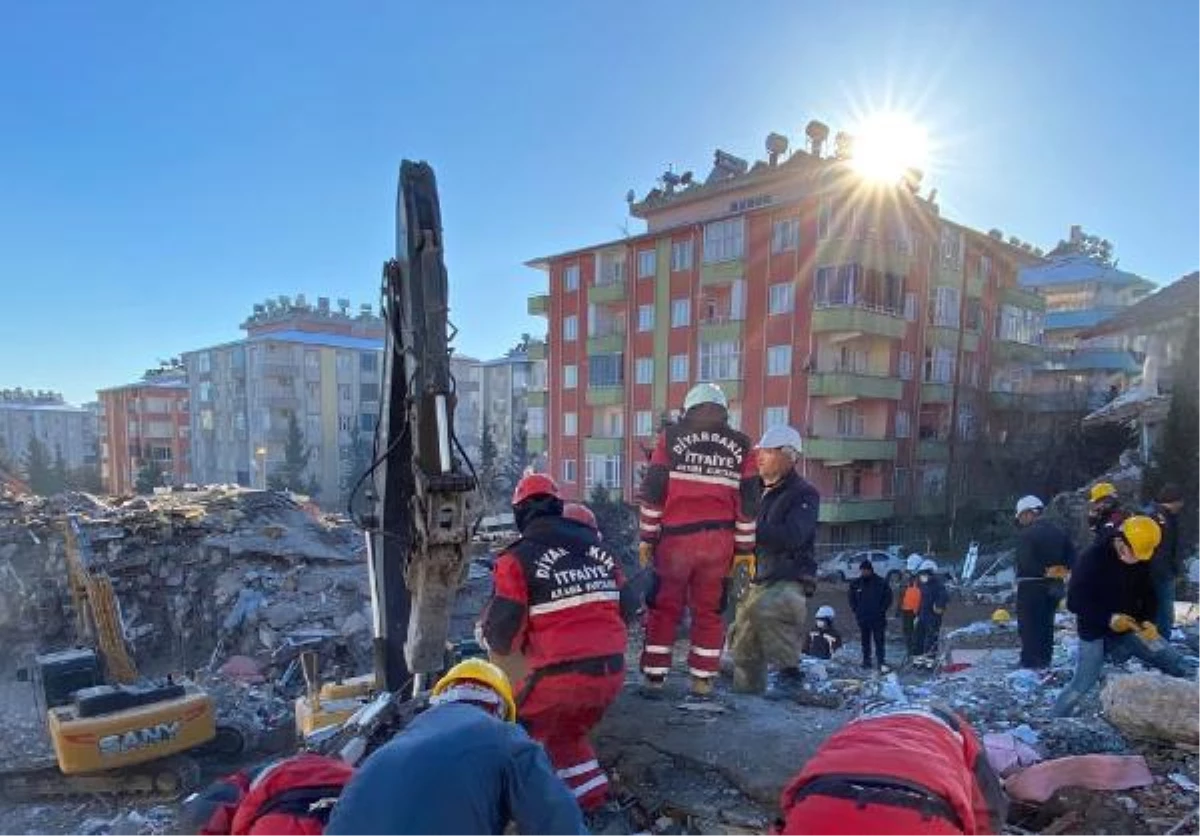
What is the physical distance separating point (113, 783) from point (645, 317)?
87.3ft

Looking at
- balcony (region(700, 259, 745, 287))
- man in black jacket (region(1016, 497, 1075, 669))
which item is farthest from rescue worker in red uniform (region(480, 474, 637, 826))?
balcony (region(700, 259, 745, 287))

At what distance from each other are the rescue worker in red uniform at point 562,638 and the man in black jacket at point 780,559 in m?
1.59

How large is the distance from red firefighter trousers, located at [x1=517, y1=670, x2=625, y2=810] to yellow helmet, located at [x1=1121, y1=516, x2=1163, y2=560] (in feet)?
12.4

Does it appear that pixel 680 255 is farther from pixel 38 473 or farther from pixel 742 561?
pixel 38 473

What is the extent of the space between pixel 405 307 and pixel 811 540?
9.71ft

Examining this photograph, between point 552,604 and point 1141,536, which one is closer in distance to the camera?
point 552,604

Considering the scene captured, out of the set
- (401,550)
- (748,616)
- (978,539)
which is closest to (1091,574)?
(748,616)

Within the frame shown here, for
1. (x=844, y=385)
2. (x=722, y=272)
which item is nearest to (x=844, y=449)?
(x=844, y=385)

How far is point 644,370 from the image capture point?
3188 centimetres

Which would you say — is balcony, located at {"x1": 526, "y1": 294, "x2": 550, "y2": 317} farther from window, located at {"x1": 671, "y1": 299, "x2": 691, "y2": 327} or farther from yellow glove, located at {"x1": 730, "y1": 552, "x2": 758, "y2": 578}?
yellow glove, located at {"x1": 730, "y1": 552, "x2": 758, "y2": 578}

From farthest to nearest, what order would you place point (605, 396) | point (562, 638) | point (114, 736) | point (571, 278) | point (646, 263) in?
1. point (571, 278)
2. point (605, 396)
3. point (646, 263)
4. point (114, 736)
5. point (562, 638)

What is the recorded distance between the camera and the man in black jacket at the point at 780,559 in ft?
16.4

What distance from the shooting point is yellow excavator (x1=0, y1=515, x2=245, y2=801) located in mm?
6684

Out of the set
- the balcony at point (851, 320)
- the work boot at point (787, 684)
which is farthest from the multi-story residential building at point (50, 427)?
the work boot at point (787, 684)
